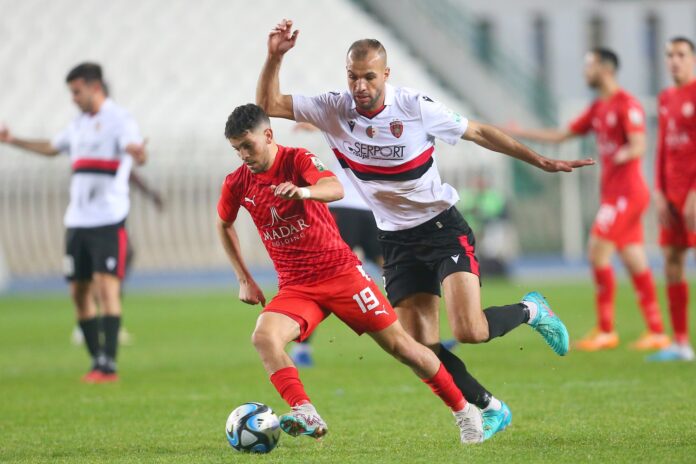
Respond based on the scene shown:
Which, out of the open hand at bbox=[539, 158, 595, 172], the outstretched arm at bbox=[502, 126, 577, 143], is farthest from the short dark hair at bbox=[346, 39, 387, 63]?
the outstretched arm at bbox=[502, 126, 577, 143]

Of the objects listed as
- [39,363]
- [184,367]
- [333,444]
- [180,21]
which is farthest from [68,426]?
[180,21]

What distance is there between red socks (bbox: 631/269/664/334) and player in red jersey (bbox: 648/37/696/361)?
945 mm

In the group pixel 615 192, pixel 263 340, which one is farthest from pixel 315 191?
pixel 615 192

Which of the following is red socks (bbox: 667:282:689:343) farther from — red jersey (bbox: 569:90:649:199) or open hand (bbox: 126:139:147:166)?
open hand (bbox: 126:139:147:166)

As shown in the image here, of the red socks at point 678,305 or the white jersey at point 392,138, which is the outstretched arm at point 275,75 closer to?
the white jersey at point 392,138

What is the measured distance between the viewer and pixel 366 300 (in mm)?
5949

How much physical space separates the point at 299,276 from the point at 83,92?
13.8ft

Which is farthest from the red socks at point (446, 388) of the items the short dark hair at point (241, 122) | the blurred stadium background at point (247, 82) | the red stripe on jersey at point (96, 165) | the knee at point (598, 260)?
the blurred stadium background at point (247, 82)

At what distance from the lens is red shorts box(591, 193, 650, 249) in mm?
10609

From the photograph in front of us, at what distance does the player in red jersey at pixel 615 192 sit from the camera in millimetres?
10469

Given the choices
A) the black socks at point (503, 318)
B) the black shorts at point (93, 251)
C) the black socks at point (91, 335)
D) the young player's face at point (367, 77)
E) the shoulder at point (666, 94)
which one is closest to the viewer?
the young player's face at point (367, 77)

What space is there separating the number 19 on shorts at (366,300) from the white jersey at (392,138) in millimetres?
695

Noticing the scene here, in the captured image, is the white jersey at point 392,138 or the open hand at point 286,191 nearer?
the open hand at point 286,191

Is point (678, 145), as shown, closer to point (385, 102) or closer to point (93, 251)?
point (385, 102)
